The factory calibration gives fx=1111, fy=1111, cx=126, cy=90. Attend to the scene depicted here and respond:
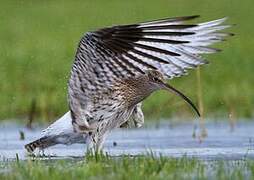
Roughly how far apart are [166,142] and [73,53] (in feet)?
25.3

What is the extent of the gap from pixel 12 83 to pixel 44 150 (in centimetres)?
501

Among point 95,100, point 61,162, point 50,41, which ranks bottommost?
point 61,162

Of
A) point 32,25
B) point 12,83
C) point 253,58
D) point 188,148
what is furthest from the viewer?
point 32,25

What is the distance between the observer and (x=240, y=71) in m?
17.1

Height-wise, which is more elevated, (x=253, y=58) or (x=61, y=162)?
(x=253, y=58)

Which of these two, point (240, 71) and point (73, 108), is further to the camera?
point (240, 71)

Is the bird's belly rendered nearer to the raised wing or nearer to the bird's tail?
the raised wing

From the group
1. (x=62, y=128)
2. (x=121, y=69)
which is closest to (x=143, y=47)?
(x=121, y=69)

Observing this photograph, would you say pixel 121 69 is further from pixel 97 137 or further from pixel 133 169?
pixel 133 169

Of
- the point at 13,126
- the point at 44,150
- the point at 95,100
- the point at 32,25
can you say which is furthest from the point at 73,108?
the point at 32,25

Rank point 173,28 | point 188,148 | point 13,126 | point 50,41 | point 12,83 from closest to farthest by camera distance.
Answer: point 173,28 < point 188,148 < point 13,126 < point 12,83 < point 50,41

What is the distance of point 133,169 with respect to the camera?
8.28 metres

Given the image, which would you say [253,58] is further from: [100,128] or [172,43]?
[172,43]

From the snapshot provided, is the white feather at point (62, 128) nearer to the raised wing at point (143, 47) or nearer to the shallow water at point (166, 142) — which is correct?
the shallow water at point (166, 142)
